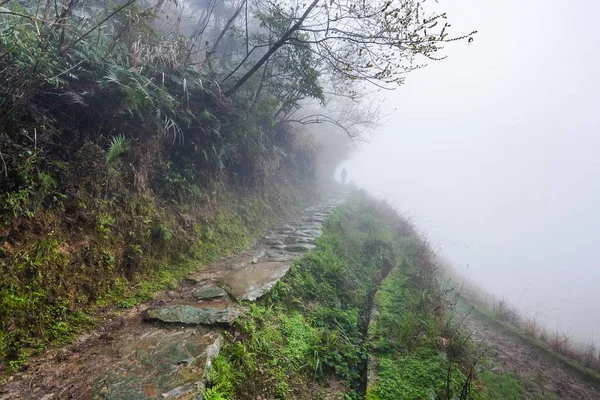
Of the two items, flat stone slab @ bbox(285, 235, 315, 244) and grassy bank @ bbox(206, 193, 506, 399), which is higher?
flat stone slab @ bbox(285, 235, 315, 244)

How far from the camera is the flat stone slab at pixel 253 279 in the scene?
158 inches

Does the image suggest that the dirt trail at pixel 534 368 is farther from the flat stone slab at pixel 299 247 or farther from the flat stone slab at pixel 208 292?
the flat stone slab at pixel 208 292

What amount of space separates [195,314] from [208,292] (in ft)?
1.98

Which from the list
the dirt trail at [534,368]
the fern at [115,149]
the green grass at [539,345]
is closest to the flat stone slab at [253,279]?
the fern at [115,149]

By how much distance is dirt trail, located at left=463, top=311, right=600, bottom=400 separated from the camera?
14.4 feet

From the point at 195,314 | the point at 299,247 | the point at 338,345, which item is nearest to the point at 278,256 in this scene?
the point at 299,247

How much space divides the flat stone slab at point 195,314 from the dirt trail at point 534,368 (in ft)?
15.2

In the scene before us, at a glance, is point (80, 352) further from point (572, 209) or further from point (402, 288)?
point (572, 209)

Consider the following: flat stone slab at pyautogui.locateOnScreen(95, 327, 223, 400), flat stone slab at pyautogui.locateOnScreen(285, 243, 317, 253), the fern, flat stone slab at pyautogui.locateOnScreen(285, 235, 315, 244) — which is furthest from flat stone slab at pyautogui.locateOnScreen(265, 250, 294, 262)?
the fern

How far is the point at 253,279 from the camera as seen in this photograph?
4.52m

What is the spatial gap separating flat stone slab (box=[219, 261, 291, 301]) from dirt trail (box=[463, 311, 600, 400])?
4188 millimetres

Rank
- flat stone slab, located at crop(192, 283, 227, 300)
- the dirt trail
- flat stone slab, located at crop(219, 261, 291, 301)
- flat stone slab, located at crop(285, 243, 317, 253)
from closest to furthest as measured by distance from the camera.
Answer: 1. flat stone slab, located at crop(192, 283, 227, 300)
2. flat stone slab, located at crop(219, 261, 291, 301)
3. the dirt trail
4. flat stone slab, located at crop(285, 243, 317, 253)


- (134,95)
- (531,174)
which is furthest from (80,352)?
(531,174)

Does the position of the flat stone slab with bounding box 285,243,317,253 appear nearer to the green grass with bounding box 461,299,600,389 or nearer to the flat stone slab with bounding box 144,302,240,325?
the flat stone slab with bounding box 144,302,240,325
